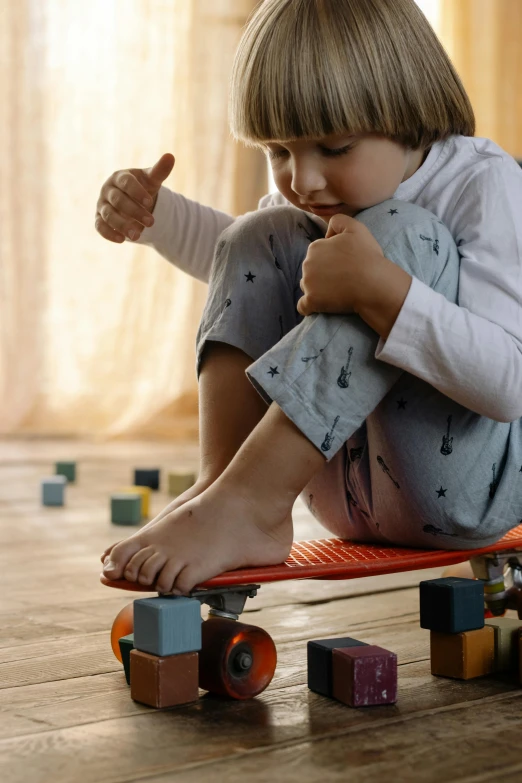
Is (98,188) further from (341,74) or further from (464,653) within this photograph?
(464,653)

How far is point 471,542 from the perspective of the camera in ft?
2.97

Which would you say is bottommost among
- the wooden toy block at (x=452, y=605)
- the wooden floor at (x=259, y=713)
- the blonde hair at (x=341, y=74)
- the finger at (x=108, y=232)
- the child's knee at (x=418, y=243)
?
the wooden floor at (x=259, y=713)

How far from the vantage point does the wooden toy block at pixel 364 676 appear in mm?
751

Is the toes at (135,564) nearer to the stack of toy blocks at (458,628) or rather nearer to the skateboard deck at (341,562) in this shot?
the skateboard deck at (341,562)

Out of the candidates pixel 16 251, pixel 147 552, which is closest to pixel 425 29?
pixel 147 552

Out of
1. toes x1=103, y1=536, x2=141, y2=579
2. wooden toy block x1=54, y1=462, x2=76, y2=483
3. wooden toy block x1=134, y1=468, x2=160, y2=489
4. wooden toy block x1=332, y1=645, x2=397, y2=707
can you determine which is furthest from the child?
wooden toy block x1=54, y1=462, x2=76, y2=483

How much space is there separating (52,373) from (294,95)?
2.21 m

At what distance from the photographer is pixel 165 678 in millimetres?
742

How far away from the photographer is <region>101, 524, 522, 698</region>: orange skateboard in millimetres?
771

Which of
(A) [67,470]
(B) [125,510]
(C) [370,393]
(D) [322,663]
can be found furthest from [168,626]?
(A) [67,470]

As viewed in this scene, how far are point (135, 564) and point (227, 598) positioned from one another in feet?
0.26

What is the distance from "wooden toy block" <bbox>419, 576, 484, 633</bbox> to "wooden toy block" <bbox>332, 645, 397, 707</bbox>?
82 mm

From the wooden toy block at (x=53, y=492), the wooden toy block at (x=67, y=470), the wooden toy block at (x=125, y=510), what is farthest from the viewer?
the wooden toy block at (x=67, y=470)

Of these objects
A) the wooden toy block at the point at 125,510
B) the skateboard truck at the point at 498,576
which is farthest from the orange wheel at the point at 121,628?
the wooden toy block at the point at 125,510
